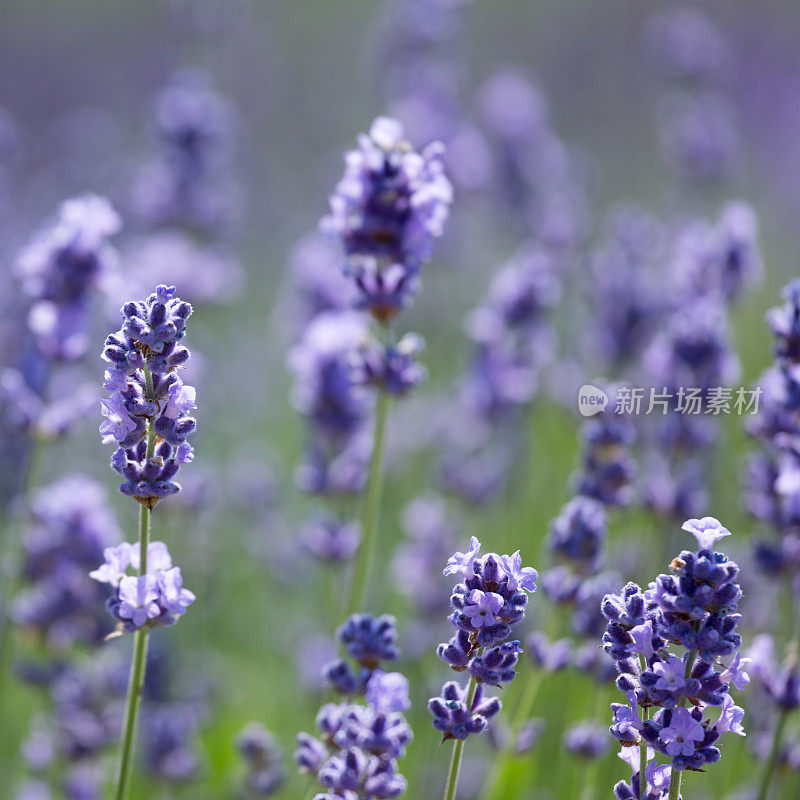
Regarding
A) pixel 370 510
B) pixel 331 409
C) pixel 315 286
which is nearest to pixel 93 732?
pixel 370 510

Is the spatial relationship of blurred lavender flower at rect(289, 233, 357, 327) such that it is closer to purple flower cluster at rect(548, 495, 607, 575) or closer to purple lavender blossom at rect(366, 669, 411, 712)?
purple flower cluster at rect(548, 495, 607, 575)

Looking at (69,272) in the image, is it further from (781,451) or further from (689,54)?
(689,54)

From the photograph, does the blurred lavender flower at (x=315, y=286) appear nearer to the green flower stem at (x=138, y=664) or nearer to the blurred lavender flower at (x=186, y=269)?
the blurred lavender flower at (x=186, y=269)

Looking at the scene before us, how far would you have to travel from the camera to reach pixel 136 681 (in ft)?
6.59

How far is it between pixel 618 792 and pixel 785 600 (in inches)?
59.9

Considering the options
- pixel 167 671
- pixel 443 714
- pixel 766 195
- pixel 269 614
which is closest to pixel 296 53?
pixel 766 195

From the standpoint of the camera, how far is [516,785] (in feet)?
11.8

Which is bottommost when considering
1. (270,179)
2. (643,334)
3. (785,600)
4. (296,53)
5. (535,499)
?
(785,600)

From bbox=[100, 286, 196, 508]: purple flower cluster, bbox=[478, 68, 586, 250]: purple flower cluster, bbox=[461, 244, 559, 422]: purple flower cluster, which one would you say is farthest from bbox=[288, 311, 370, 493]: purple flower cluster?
bbox=[478, 68, 586, 250]: purple flower cluster

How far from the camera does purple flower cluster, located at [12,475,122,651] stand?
133 inches

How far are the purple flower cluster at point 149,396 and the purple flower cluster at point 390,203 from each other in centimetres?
98

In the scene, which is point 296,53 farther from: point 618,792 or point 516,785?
point 618,792

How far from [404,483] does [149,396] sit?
4573mm

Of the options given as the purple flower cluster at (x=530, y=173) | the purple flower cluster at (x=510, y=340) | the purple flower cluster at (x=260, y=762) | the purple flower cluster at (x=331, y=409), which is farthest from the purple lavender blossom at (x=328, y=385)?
the purple flower cluster at (x=530, y=173)
